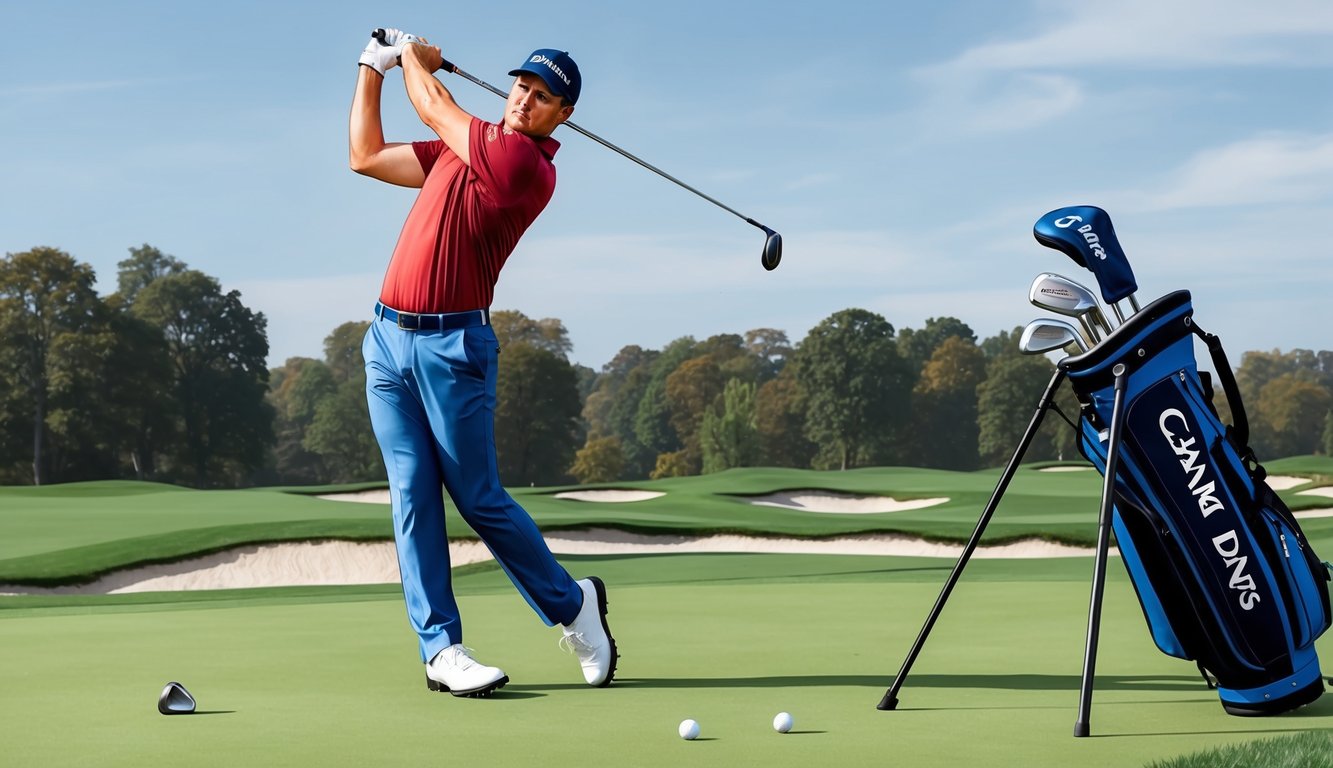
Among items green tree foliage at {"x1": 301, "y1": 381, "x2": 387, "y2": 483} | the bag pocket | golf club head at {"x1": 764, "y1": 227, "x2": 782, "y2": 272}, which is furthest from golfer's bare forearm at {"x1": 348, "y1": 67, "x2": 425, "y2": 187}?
green tree foliage at {"x1": 301, "y1": 381, "x2": 387, "y2": 483}

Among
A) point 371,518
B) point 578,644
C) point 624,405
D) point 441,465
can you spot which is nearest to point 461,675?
point 578,644

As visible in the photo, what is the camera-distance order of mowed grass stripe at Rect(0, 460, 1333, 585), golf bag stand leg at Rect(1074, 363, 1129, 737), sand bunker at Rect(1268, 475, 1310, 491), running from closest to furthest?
golf bag stand leg at Rect(1074, 363, 1129, 737) → mowed grass stripe at Rect(0, 460, 1333, 585) → sand bunker at Rect(1268, 475, 1310, 491)

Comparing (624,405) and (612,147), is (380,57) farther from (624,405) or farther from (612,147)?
(624,405)

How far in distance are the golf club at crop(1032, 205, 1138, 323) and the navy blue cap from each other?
1.97 metres

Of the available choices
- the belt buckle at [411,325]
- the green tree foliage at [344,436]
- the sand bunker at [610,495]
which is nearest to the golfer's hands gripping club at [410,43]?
the belt buckle at [411,325]

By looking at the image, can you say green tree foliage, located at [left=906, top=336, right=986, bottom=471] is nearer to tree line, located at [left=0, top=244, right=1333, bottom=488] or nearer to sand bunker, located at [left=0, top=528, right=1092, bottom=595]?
tree line, located at [left=0, top=244, right=1333, bottom=488]

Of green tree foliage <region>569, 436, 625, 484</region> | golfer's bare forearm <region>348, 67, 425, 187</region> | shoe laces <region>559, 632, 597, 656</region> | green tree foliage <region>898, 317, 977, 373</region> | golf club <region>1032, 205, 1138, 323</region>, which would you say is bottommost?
green tree foliage <region>569, 436, 625, 484</region>

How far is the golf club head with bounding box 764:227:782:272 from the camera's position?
626 centimetres

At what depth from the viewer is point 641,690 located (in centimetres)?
566

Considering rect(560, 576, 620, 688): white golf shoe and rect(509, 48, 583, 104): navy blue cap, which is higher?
rect(509, 48, 583, 104): navy blue cap

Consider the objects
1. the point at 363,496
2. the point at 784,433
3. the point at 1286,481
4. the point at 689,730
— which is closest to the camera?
the point at 689,730

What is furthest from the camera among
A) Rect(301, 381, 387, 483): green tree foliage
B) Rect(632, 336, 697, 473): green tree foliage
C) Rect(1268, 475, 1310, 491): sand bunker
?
Rect(632, 336, 697, 473): green tree foliage

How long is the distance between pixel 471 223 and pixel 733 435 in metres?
76.2

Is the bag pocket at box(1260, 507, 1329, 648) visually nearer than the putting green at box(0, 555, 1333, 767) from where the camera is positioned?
No
